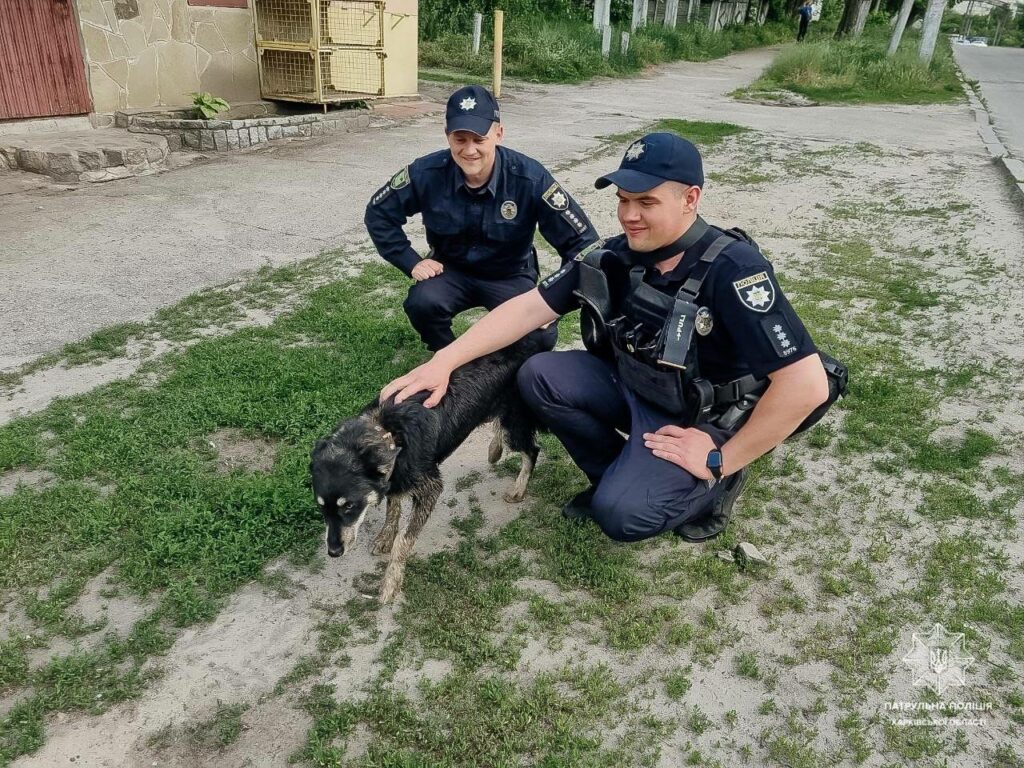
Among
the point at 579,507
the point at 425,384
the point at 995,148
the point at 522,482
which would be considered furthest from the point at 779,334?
the point at 995,148

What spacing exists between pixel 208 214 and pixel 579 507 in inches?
230

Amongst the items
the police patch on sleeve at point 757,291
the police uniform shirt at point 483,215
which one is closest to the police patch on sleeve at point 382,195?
the police uniform shirt at point 483,215

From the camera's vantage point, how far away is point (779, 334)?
2.46m

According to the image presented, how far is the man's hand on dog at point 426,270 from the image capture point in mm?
4320

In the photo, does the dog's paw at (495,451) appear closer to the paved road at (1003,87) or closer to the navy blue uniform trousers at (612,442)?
the navy blue uniform trousers at (612,442)

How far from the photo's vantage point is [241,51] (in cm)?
1125

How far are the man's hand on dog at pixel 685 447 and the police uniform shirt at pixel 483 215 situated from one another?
4.91 feet

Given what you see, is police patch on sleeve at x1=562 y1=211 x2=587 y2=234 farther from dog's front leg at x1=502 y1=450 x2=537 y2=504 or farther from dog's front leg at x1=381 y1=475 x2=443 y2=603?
dog's front leg at x1=381 y1=475 x2=443 y2=603

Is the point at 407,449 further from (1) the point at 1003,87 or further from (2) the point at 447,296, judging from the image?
(1) the point at 1003,87

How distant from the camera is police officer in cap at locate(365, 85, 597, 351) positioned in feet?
12.6

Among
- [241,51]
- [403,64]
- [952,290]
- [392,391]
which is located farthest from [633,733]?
[403,64]

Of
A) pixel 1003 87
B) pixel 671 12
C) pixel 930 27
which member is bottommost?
pixel 1003 87

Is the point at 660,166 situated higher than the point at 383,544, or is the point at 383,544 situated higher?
the point at 660,166

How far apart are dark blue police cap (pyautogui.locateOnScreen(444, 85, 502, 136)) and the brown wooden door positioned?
801cm
